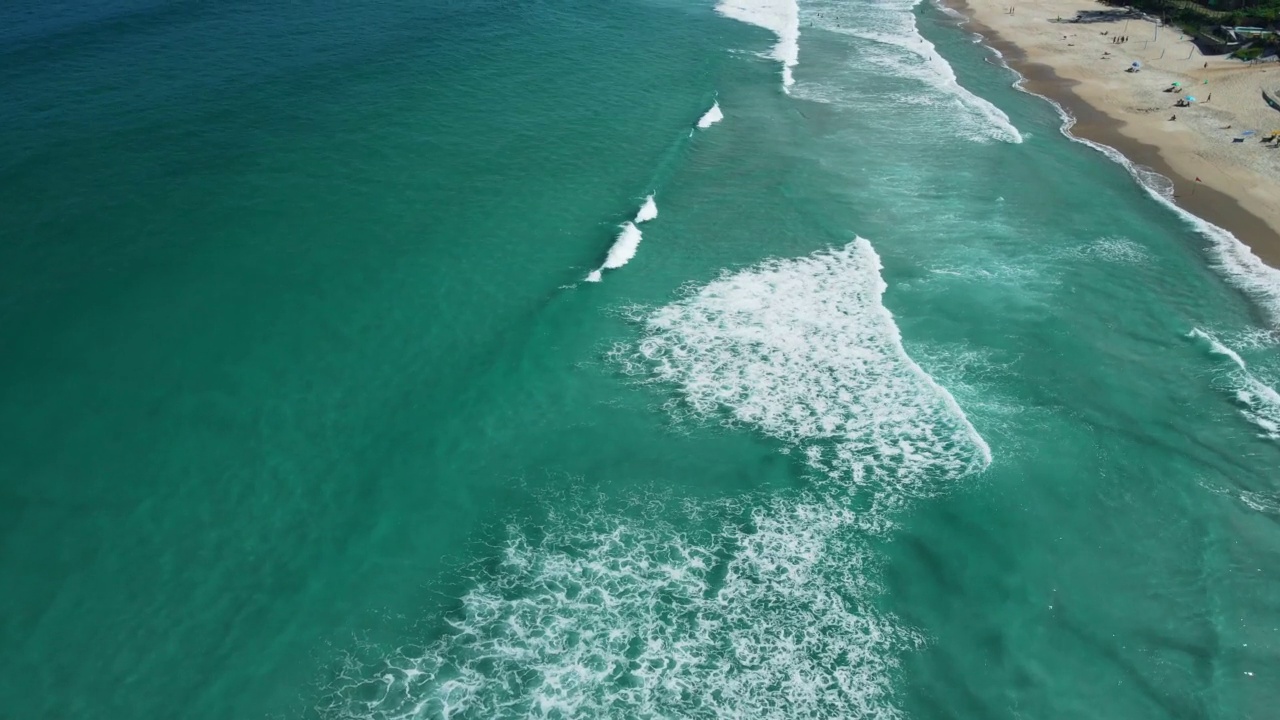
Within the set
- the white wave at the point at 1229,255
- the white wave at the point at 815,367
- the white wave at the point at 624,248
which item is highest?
the white wave at the point at 1229,255

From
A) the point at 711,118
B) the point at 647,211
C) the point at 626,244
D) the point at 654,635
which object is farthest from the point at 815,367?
the point at 711,118

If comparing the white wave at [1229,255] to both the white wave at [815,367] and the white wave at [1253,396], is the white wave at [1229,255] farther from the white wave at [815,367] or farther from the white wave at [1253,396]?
the white wave at [815,367]

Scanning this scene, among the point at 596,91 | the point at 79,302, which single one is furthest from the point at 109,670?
the point at 596,91

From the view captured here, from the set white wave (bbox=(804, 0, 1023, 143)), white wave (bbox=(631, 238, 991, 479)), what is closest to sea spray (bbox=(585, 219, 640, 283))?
white wave (bbox=(631, 238, 991, 479))

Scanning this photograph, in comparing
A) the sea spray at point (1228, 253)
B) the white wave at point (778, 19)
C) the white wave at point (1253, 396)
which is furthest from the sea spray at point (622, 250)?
the sea spray at point (1228, 253)

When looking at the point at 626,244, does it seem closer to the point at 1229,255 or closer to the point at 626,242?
the point at 626,242

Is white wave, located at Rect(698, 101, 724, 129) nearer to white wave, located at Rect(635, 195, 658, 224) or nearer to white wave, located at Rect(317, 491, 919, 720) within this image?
white wave, located at Rect(635, 195, 658, 224)

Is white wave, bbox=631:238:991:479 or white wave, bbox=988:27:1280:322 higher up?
white wave, bbox=988:27:1280:322
